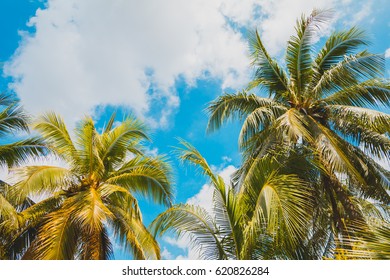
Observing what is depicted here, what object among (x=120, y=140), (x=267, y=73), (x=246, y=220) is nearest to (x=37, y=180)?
(x=120, y=140)

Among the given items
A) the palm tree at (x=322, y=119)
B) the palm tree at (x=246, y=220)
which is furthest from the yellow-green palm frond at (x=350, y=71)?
the palm tree at (x=246, y=220)

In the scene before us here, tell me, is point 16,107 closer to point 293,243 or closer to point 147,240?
point 147,240

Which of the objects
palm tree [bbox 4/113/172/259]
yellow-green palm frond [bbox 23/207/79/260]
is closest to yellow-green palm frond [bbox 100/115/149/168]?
palm tree [bbox 4/113/172/259]

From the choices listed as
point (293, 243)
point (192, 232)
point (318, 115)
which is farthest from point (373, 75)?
point (192, 232)

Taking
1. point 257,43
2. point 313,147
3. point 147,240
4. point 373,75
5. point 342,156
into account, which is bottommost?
point 147,240

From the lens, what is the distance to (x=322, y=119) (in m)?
12.0

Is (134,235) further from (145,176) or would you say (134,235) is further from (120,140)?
(120,140)

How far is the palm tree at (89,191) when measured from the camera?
9797mm

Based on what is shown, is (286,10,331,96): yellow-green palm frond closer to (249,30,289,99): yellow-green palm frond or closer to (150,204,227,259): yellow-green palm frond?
(249,30,289,99): yellow-green palm frond

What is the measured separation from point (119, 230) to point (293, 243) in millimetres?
5506

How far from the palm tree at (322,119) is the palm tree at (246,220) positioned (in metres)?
2.27

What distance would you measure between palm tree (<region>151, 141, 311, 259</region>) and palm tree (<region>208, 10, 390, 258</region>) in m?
2.27

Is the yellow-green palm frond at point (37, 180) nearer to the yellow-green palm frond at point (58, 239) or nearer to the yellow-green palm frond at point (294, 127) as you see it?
the yellow-green palm frond at point (58, 239)
